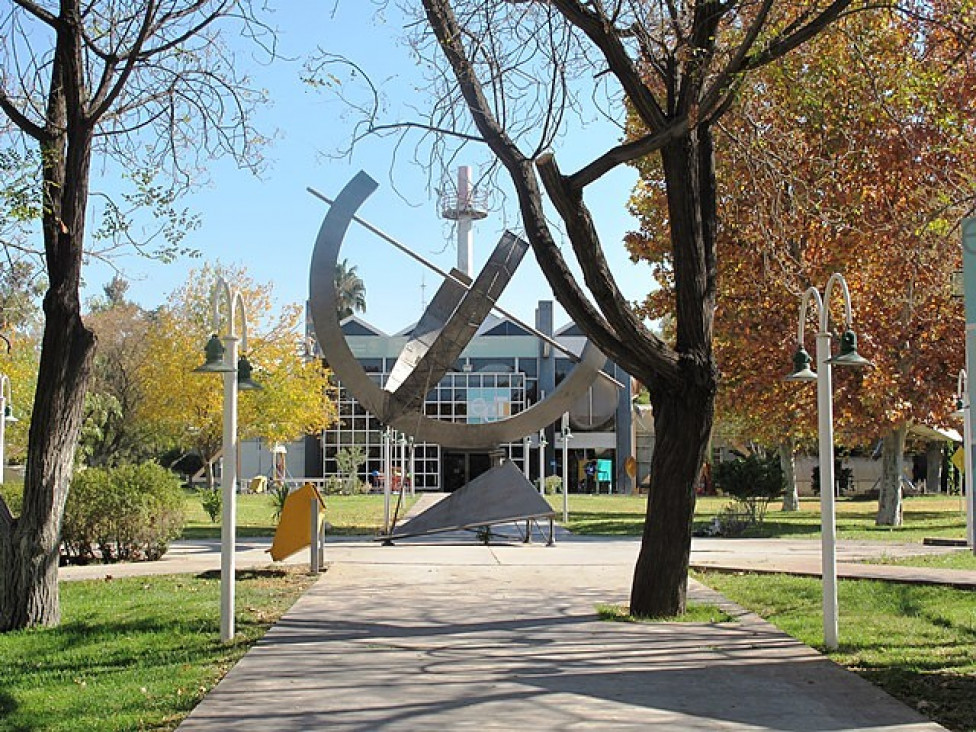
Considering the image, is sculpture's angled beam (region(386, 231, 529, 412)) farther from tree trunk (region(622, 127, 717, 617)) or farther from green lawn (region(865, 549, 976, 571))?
tree trunk (region(622, 127, 717, 617))

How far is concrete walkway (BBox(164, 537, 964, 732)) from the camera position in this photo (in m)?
7.13

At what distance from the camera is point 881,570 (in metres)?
15.7

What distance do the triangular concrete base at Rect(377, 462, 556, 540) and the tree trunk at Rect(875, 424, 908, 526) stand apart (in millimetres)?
13472

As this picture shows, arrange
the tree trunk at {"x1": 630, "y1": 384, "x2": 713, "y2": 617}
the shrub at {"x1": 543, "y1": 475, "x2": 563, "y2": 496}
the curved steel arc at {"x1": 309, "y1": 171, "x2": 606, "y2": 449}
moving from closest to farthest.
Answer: the tree trunk at {"x1": 630, "y1": 384, "x2": 713, "y2": 617}
the curved steel arc at {"x1": 309, "y1": 171, "x2": 606, "y2": 449}
the shrub at {"x1": 543, "y1": 475, "x2": 563, "y2": 496}

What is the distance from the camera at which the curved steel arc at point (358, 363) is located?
61.8 ft

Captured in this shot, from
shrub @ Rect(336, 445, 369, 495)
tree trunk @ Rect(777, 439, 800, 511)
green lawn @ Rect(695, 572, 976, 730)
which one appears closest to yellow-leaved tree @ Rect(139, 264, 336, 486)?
shrub @ Rect(336, 445, 369, 495)

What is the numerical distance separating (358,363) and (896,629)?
36.0 ft

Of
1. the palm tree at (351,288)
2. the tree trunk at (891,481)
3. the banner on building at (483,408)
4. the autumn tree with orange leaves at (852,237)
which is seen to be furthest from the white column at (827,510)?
the palm tree at (351,288)

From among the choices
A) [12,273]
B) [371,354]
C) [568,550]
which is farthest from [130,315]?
[12,273]

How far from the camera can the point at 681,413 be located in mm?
11297

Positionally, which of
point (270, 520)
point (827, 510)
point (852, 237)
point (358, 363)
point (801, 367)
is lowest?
point (270, 520)

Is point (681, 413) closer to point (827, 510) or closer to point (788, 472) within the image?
point (827, 510)

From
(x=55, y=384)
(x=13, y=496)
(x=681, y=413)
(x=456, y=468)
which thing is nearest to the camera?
(x=55, y=384)

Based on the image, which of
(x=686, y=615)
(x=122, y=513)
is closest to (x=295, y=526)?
(x=122, y=513)
